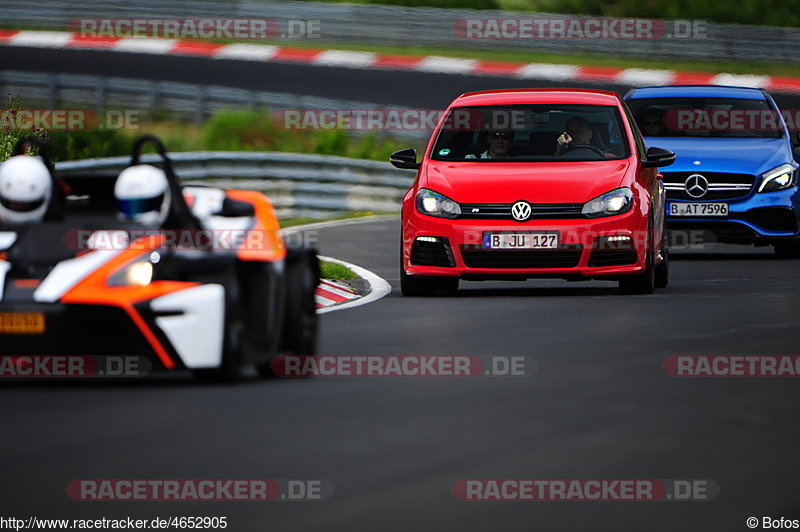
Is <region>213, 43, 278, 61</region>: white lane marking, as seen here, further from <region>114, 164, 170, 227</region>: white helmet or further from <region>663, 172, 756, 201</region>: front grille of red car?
<region>114, 164, 170, 227</region>: white helmet

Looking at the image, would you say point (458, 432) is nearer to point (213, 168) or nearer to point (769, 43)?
point (213, 168)

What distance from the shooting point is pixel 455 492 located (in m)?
7.03

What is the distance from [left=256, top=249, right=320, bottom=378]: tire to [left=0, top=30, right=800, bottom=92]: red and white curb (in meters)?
20.1

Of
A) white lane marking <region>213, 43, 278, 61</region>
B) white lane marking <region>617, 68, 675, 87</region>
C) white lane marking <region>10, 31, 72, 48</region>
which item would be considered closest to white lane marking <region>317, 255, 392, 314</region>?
white lane marking <region>617, 68, 675, 87</region>

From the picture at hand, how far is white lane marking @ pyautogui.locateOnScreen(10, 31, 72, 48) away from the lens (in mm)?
33500

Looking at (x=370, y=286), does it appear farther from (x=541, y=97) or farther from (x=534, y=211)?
(x=534, y=211)

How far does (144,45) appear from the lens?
110 feet

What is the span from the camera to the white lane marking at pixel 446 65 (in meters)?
32.1

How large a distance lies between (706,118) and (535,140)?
175 inches

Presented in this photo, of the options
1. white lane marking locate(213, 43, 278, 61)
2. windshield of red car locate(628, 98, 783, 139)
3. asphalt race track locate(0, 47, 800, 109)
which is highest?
windshield of red car locate(628, 98, 783, 139)

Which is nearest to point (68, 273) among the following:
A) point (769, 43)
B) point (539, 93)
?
point (539, 93)

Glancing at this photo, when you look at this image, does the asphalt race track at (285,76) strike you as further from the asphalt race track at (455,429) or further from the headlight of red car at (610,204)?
the asphalt race track at (455,429)

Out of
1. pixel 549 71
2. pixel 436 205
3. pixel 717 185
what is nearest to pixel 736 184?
pixel 717 185

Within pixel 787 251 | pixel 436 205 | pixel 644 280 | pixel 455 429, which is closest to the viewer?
pixel 455 429
